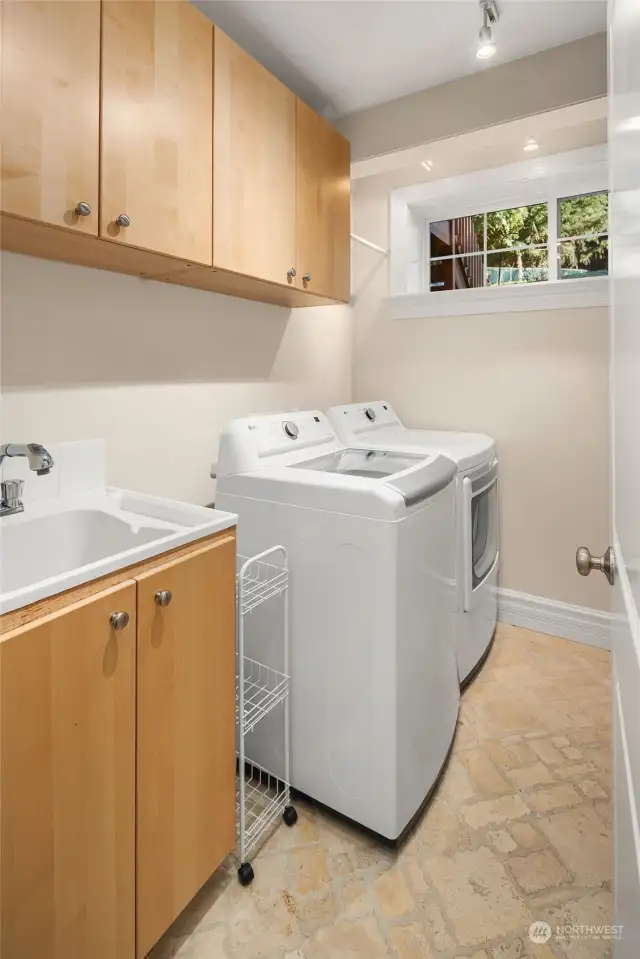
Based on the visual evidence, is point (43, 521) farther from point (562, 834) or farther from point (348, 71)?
point (348, 71)

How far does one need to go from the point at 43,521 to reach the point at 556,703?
197 centimetres

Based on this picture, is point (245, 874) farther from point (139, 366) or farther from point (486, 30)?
point (486, 30)

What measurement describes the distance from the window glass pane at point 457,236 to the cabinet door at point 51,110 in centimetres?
208

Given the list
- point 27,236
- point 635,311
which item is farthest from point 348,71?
point 635,311

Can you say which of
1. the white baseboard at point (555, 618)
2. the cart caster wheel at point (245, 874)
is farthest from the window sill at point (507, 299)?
the cart caster wheel at point (245, 874)

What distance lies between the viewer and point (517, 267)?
9.04 feet

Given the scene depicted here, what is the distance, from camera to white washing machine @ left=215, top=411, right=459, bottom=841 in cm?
139

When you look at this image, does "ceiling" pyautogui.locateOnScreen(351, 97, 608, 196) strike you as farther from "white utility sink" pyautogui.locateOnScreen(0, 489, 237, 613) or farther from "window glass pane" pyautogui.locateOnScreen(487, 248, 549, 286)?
"white utility sink" pyautogui.locateOnScreen(0, 489, 237, 613)

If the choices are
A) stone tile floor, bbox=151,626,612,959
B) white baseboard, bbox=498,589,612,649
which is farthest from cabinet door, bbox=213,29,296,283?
white baseboard, bbox=498,589,612,649

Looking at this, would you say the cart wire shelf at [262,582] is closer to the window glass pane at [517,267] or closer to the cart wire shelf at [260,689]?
the cart wire shelf at [260,689]

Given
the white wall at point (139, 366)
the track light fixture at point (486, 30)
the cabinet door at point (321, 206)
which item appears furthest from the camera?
the cabinet door at point (321, 206)

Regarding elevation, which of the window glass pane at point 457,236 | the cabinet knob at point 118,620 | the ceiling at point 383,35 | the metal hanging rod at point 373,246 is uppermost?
the ceiling at point 383,35

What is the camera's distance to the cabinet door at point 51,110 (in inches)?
42.7

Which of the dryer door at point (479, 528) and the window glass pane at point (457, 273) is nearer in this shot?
the dryer door at point (479, 528)
